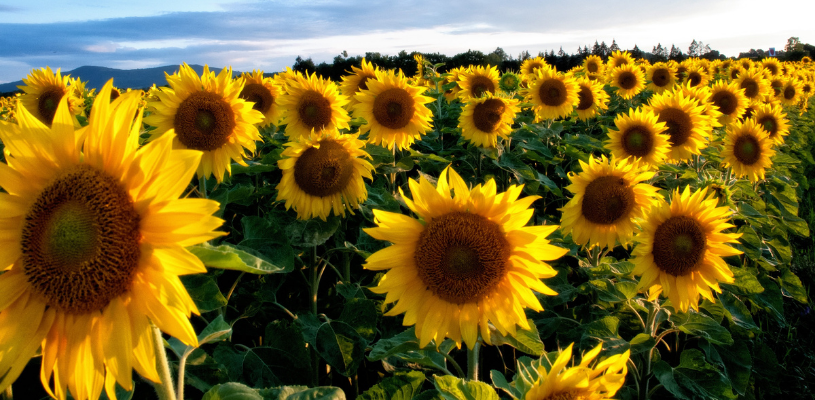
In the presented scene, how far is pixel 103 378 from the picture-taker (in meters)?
1.20

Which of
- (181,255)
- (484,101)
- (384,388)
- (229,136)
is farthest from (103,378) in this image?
(484,101)

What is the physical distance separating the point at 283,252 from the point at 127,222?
1.00m

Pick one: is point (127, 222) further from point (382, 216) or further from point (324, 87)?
point (324, 87)

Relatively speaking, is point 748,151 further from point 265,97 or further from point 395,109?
point 265,97

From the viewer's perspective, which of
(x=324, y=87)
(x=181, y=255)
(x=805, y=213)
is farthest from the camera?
(x=805, y=213)

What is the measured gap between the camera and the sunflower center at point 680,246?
263 cm

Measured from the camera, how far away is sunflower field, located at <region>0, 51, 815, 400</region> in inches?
45.4

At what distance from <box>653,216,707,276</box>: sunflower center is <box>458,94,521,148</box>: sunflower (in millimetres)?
2516

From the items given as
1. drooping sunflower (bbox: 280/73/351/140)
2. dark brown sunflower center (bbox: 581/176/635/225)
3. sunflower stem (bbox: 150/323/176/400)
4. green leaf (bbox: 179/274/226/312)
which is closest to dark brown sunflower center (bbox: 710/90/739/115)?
dark brown sunflower center (bbox: 581/176/635/225)

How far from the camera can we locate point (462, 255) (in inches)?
69.4

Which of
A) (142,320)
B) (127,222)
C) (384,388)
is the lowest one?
(384,388)

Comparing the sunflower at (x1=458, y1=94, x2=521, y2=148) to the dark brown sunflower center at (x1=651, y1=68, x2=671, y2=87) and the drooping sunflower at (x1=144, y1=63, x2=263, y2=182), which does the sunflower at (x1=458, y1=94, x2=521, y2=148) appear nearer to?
the drooping sunflower at (x1=144, y1=63, x2=263, y2=182)

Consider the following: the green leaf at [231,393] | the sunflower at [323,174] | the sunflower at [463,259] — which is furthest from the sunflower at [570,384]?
the sunflower at [323,174]

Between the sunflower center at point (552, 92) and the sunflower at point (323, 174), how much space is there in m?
4.35
